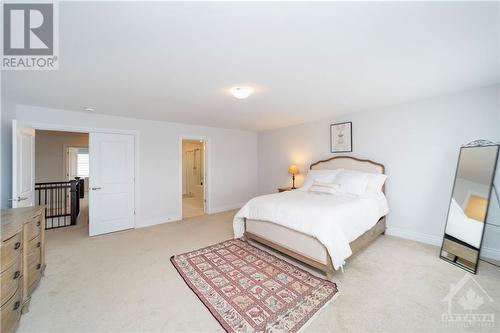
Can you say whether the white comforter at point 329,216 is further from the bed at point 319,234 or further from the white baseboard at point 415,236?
the white baseboard at point 415,236

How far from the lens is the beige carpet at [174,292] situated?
1.62 metres

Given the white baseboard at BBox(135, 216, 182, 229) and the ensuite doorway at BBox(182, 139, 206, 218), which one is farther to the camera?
the ensuite doorway at BBox(182, 139, 206, 218)

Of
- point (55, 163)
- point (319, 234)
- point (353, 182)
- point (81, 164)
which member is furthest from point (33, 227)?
point (81, 164)

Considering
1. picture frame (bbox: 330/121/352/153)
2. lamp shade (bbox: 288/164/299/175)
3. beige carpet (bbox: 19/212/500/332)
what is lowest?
beige carpet (bbox: 19/212/500/332)

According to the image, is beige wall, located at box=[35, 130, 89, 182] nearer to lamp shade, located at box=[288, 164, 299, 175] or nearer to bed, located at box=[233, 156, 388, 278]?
bed, located at box=[233, 156, 388, 278]

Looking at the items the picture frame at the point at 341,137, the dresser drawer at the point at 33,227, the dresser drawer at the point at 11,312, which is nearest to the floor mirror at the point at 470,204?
the picture frame at the point at 341,137

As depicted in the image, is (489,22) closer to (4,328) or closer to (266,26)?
(266,26)

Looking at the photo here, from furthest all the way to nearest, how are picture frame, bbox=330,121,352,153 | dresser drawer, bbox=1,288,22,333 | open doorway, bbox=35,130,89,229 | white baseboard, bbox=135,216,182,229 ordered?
open doorway, bbox=35,130,89,229, white baseboard, bbox=135,216,182,229, picture frame, bbox=330,121,352,153, dresser drawer, bbox=1,288,22,333

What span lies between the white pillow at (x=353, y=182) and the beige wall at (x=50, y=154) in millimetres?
8033

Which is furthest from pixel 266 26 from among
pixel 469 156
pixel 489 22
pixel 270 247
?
pixel 469 156

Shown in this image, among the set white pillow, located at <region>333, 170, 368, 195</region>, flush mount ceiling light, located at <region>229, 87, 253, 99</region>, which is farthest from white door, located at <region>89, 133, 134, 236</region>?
white pillow, located at <region>333, 170, 368, 195</region>

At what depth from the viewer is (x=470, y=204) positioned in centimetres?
260

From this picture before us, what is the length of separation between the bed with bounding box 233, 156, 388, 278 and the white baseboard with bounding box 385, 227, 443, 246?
15 centimetres

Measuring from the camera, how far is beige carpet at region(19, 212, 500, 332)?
162 centimetres
